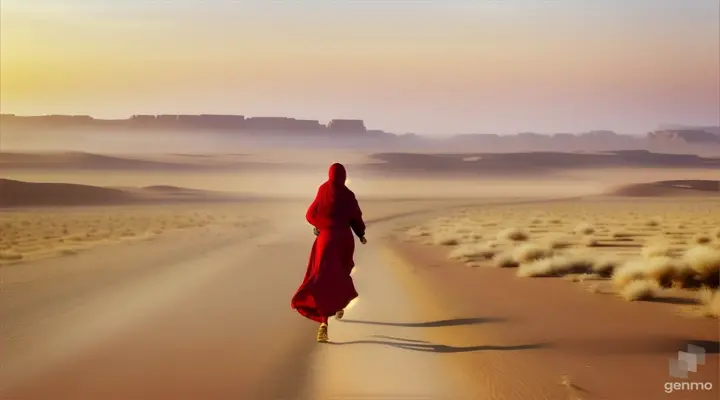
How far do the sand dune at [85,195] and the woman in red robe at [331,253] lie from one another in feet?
192

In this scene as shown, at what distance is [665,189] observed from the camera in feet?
251

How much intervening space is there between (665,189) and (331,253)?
2867 inches

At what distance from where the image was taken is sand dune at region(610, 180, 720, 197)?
2484 inches

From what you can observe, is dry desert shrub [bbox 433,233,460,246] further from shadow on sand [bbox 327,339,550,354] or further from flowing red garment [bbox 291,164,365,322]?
shadow on sand [bbox 327,339,550,354]

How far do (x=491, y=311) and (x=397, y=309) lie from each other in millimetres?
1489

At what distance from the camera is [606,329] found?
10.7 m

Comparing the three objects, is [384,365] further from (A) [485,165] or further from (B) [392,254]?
(A) [485,165]

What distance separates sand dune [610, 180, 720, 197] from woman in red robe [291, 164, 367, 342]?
54.6 meters

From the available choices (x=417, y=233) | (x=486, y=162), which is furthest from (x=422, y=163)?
(x=417, y=233)

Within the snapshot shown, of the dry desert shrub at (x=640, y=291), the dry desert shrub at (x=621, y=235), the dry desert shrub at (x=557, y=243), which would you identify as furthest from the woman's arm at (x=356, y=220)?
the dry desert shrub at (x=621, y=235)

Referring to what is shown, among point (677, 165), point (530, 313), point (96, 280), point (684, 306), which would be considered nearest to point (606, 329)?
point (530, 313)

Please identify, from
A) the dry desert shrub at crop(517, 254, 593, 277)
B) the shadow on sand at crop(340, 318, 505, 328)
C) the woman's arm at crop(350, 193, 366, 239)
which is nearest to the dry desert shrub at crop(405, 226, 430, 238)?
the dry desert shrub at crop(517, 254, 593, 277)

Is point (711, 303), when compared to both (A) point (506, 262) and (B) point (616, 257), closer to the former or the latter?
(A) point (506, 262)

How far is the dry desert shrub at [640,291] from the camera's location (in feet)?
42.6
